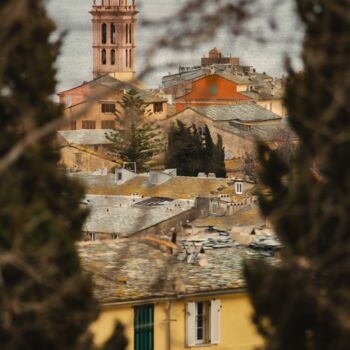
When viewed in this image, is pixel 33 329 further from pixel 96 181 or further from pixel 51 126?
pixel 96 181

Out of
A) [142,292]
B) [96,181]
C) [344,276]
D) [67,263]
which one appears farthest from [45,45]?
[96,181]

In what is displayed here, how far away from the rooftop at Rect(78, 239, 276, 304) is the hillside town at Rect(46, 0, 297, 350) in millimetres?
11

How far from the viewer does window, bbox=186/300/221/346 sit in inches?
489

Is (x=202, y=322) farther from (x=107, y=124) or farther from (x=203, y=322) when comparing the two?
(x=107, y=124)

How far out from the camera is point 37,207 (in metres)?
5.78

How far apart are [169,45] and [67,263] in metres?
1.83

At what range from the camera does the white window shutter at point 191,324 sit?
40.5 ft

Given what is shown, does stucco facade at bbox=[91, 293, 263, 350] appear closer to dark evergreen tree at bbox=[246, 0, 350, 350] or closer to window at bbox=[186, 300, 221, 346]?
window at bbox=[186, 300, 221, 346]

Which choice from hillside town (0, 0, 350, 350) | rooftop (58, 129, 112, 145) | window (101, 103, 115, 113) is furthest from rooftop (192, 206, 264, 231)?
window (101, 103, 115, 113)

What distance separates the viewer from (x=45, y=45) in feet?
20.6

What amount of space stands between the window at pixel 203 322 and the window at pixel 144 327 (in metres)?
0.39

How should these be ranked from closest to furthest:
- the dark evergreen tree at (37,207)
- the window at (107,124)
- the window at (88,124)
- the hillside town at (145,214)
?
the hillside town at (145,214) < the dark evergreen tree at (37,207) < the window at (107,124) < the window at (88,124)

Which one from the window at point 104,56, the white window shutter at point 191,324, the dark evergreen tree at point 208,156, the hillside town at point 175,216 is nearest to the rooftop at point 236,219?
the hillside town at point 175,216

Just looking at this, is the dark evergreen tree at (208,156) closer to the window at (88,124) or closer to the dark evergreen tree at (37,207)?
the window at (88,124)
